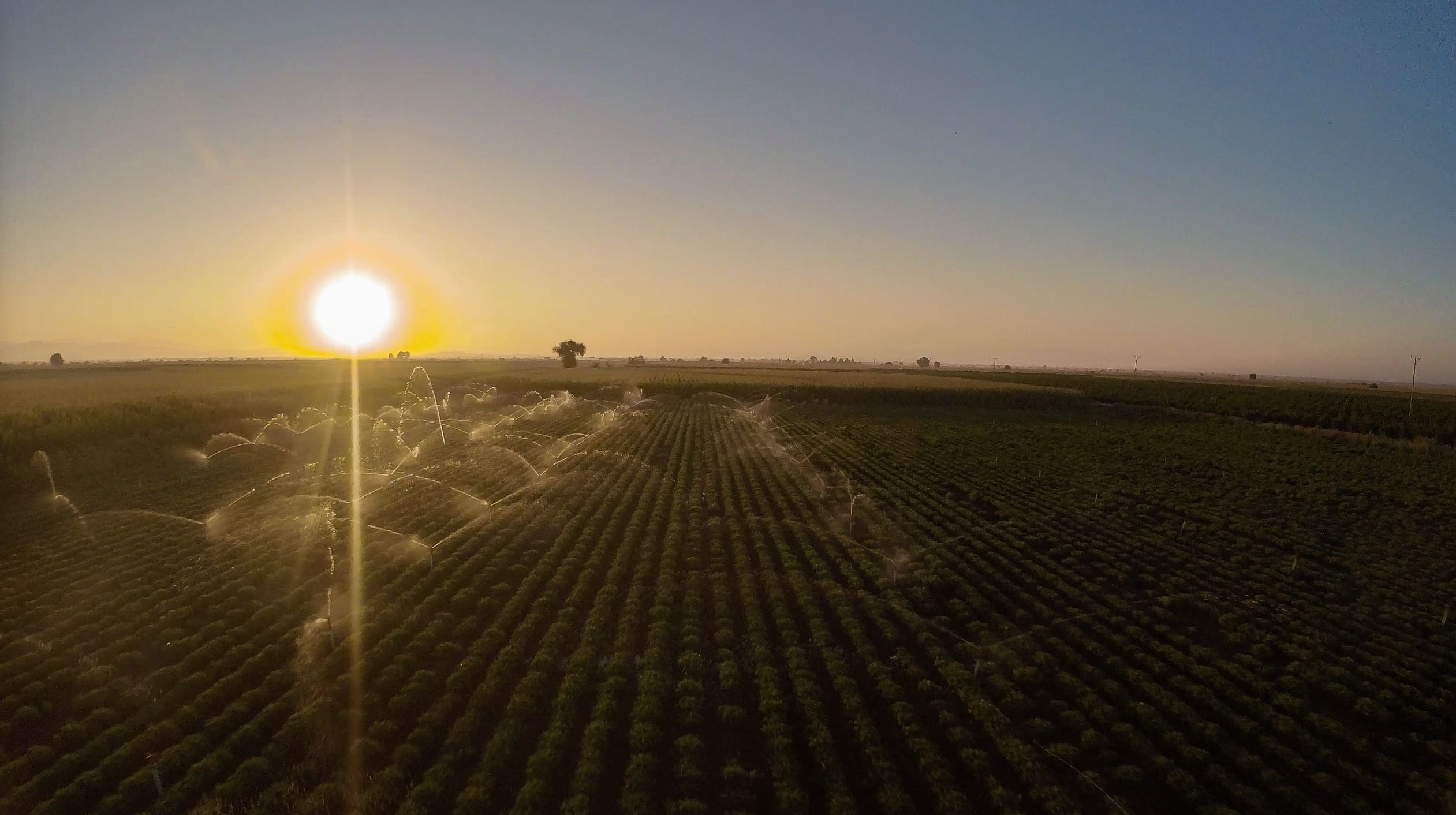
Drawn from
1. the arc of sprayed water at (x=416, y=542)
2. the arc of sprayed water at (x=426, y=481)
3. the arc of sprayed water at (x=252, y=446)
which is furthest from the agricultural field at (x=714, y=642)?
the arc of sprayed water at (x=252, y=446)

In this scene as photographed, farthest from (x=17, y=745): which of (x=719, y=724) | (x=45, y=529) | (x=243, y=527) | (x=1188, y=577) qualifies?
(x=1188, y=577)

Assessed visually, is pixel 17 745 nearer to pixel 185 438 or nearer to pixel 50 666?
pixel 50 666

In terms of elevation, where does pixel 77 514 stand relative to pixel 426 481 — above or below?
below

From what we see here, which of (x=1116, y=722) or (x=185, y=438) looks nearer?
(x=1116, y=722)

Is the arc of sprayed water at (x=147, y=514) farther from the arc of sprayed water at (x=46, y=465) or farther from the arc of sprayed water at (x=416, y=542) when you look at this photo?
the arc of sprayed water at (x=46, y=465)

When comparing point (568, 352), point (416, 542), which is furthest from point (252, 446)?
point (568, 352)

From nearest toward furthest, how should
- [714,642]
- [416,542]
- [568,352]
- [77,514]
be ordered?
[714,642] < [416,542] < [77,514] < [568,352]

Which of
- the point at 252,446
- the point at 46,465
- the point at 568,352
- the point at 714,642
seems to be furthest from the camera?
the point at 568,352

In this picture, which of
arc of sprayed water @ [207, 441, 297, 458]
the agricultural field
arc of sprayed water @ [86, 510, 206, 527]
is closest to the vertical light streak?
the agricultural field

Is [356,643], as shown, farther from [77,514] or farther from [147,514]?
[77,514]
